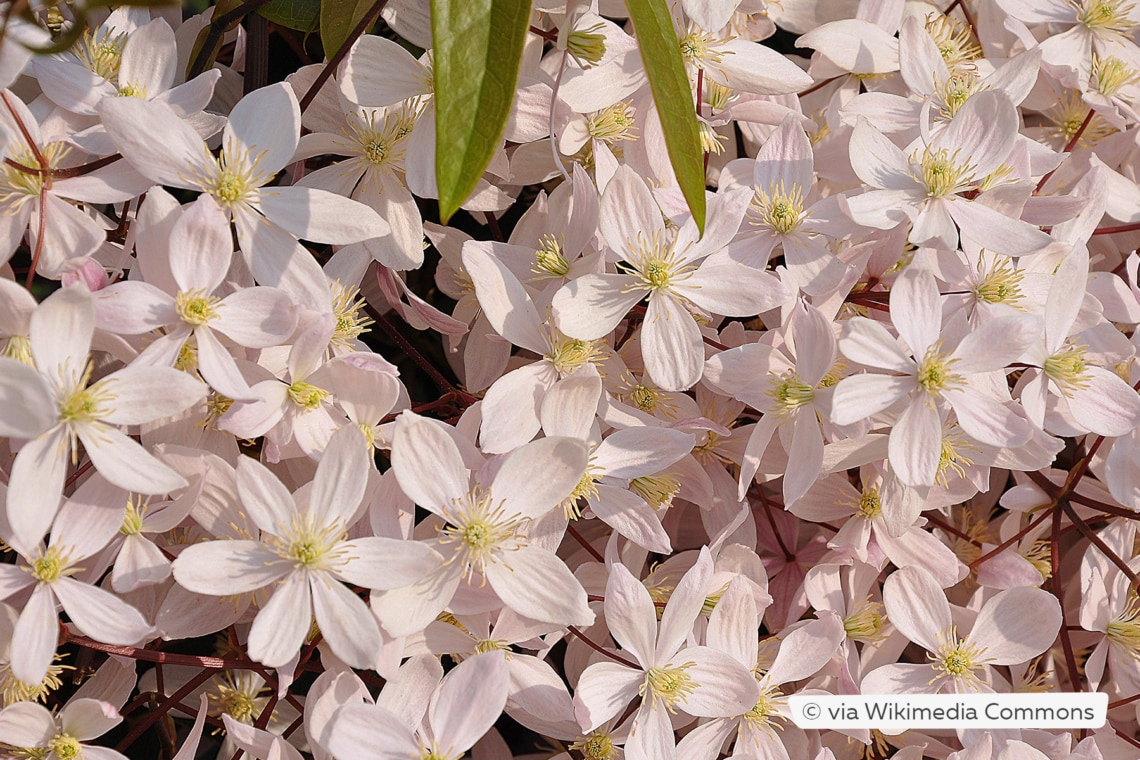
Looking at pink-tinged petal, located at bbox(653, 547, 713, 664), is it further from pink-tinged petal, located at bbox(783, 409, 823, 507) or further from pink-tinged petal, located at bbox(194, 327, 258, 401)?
pink-tinged petal, located at bbox(194, 327, 258, 401)

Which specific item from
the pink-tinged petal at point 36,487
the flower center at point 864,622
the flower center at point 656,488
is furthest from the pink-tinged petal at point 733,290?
the pink-tinged petal at point 36,487

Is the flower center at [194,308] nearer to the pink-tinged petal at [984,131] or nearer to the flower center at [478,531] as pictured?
the flower center at [478,531]

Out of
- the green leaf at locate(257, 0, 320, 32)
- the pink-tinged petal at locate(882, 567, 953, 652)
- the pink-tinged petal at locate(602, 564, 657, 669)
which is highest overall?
the green leaf at locate(257, 0, 320, 32)

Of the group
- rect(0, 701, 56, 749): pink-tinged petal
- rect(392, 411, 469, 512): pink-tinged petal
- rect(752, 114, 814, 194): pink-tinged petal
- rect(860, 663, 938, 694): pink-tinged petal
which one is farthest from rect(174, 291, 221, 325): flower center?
rect(860, 663, 938, 694): pink-tinged petal

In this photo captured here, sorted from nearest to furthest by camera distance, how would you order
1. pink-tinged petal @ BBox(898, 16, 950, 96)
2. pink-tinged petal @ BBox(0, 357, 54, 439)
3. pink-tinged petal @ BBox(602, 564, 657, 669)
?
pink-tinged petal @ BBox(0, 357, 54, 439), pink-tinged petal @ BBox(602, 564, 657, 669), pink-tinged petal @ BBox(898, 16, 950, 96)

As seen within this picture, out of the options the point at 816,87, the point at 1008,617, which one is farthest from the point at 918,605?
the point at 816,87

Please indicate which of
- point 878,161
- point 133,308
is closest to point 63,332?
point 133,308

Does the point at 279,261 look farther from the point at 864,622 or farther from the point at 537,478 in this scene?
the point at 864,622
